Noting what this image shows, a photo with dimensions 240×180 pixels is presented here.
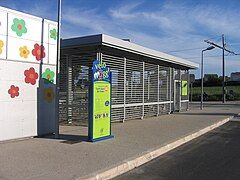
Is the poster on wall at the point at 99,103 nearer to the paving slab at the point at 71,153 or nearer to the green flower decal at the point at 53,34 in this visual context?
the paving slab at the point at 71,153

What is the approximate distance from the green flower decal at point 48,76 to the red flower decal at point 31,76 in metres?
0.45

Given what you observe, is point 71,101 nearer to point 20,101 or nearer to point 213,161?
point 20,101

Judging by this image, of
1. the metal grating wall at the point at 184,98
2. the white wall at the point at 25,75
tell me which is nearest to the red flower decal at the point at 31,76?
the white wall at the point at 25,75

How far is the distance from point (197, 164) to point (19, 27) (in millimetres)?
6141

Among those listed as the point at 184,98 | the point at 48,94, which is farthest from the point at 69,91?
the point at 184,98

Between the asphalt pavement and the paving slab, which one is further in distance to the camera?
the asphalt pavement

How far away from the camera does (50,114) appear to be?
12078 mm

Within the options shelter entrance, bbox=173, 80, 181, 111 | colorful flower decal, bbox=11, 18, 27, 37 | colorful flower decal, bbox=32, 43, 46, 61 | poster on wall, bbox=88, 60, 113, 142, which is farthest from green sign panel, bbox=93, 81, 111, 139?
shelter entrance, bbox=173, 80, 181, 111

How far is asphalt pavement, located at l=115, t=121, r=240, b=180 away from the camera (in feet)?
24.4

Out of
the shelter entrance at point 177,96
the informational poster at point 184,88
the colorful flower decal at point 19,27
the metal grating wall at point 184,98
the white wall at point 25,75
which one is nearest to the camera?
the white wall at point 25,75

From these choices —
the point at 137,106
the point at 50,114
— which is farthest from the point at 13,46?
the point at 137,106

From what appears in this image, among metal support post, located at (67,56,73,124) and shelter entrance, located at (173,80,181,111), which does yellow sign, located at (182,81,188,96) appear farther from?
metal support post, located at (67,56,73,124)

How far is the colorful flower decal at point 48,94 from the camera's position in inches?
A: 468

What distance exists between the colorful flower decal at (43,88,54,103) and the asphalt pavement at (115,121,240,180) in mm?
4322
